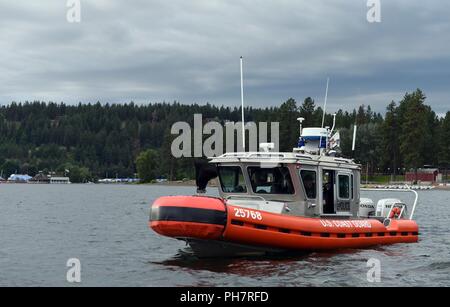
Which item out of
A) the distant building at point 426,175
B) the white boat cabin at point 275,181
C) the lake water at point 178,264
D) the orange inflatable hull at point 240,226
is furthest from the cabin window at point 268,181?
the distant building at point 426,175

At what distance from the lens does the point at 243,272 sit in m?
17.8

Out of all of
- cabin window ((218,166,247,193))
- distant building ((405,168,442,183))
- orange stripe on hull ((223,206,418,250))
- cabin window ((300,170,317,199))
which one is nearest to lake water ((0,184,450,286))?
orange stripe on hull ((223,206,418,250))

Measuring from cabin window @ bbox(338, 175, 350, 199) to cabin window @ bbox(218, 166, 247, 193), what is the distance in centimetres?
349

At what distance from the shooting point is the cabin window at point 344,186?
73.3 ft

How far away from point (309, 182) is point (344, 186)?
6.96ft

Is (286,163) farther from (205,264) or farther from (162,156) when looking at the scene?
(162,156)

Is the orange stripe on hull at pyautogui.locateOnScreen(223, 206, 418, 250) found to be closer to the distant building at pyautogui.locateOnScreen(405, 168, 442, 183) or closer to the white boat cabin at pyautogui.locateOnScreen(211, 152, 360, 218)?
the white boat cabin at pyautogui.locateOnScreen(211, 152, 360, 218)

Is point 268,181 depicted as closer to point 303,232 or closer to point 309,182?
point 309,182

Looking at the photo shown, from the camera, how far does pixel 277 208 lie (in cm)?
2031

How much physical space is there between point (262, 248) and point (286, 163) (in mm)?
2686

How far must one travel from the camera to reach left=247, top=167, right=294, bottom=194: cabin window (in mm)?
20609

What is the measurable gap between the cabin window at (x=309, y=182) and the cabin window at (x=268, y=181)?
49cm
